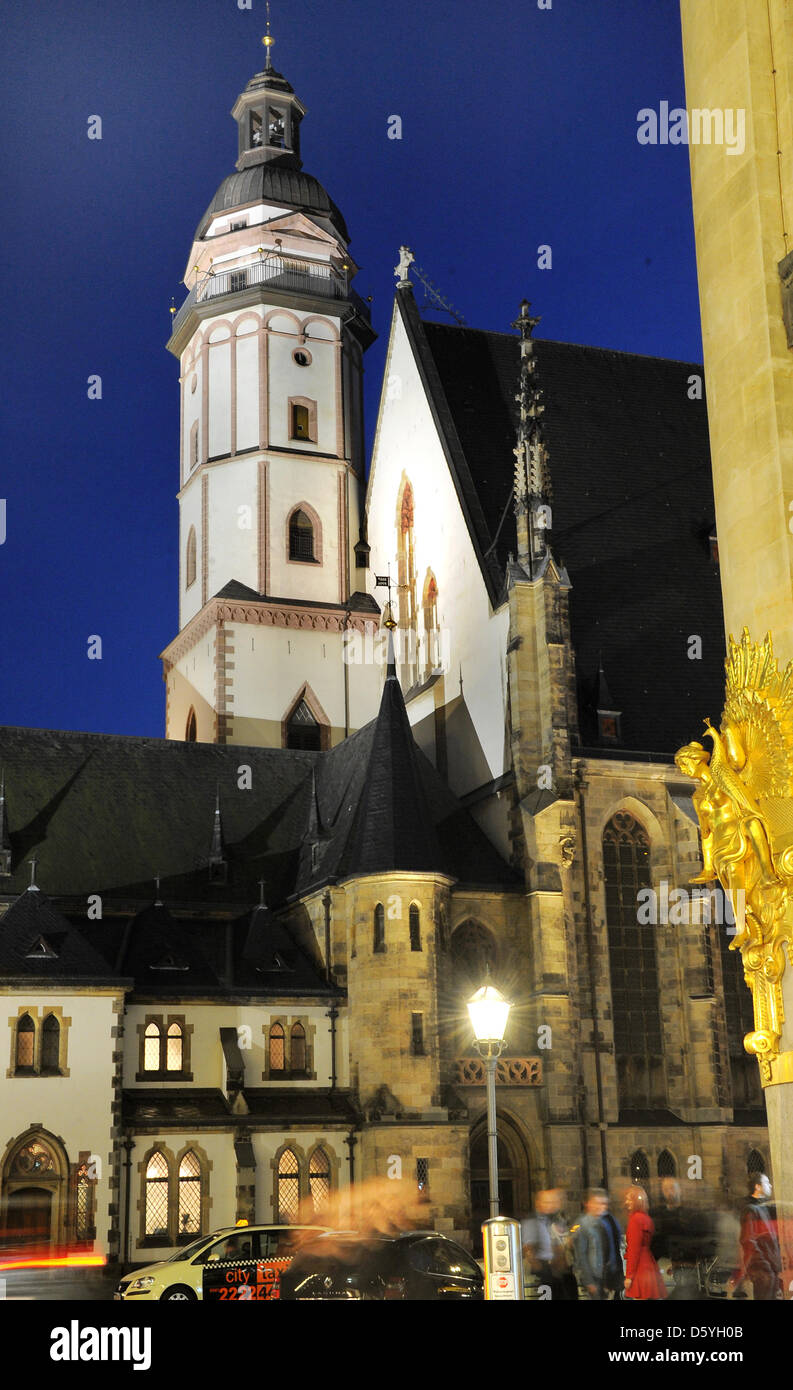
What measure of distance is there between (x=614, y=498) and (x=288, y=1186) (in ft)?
66.7

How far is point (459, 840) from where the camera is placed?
123ft

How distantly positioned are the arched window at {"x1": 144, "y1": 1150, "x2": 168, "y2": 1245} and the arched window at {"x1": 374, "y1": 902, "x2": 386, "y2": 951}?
604 centimetres

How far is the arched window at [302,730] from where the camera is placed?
150 ft

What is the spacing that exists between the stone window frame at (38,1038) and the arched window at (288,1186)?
479 cm

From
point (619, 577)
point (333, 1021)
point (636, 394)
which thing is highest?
point (636, 394)

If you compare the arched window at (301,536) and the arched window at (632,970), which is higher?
the arched window at (301,536)

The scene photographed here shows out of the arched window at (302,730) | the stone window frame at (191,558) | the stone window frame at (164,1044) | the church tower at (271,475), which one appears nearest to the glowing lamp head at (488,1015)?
the stone window frame at (164,1044)

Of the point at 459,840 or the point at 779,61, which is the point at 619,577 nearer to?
the point at 459,840

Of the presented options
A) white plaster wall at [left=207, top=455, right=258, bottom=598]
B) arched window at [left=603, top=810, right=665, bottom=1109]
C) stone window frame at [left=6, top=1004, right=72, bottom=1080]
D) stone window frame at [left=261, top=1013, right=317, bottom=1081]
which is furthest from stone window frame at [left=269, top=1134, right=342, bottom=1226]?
white plaster wall at [left=207, top=455, right=258, bottom=598]

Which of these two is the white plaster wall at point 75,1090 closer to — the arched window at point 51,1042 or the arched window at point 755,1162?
the arched window at point 51,1042

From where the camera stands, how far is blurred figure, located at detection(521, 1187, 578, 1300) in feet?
44.7

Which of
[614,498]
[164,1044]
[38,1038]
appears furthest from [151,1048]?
[614,498]
